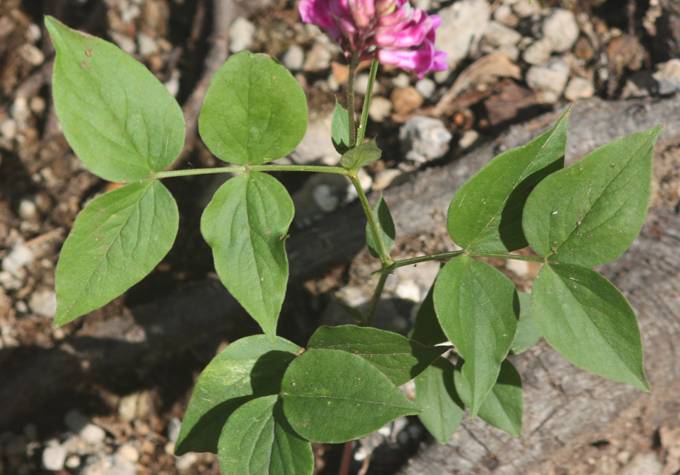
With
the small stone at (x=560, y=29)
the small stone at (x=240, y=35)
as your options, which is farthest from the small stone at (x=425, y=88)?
the small stone at (x=240, y=35)

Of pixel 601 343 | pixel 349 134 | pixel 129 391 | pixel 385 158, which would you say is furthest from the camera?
pixel 385 158

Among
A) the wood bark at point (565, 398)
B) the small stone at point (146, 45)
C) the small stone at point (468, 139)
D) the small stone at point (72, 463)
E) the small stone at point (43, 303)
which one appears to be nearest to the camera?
the wood bark at point (565, 398)

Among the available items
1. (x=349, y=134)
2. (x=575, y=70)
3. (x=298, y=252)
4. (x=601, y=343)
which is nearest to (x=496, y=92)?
(x=575, y=70)

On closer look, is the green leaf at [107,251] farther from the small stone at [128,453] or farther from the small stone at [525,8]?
the small stone at [525,8]

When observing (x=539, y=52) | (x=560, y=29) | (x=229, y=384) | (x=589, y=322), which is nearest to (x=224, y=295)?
(x=229, y=384)

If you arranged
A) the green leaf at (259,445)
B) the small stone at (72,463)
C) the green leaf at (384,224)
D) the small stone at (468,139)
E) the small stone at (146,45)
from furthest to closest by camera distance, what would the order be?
the small stone at (146,45), the small stone at (468,139), the small stone at (72,463), the green leaf at (384,224), the green leaf at (259,445)

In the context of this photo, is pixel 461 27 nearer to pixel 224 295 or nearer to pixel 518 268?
pixel 518 268

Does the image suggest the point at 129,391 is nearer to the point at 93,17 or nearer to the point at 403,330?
the point at 403,330

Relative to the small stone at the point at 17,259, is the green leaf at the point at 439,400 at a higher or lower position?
higher
